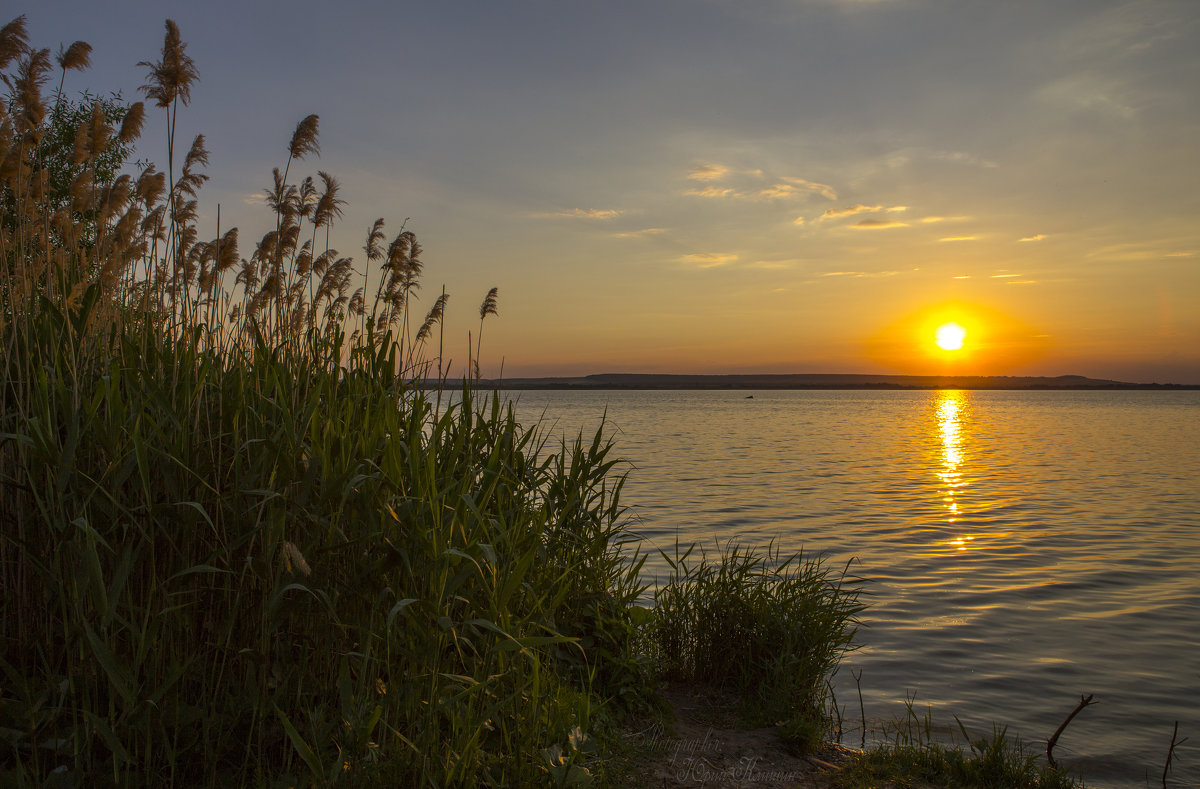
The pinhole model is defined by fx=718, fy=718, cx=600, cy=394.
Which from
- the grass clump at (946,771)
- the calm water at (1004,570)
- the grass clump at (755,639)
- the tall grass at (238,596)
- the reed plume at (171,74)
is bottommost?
the calm water at (1004,570)

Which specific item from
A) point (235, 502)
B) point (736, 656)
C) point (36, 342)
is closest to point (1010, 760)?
point (736, 656)

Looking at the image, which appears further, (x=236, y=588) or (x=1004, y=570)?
(x=1004, y=570)

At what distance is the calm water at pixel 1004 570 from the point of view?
6457 mm

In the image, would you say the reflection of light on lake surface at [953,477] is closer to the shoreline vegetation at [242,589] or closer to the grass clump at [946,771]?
the grass clump at [946,771]

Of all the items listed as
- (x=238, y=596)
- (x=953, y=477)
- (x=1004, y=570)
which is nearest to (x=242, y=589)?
(x=238, y=596)

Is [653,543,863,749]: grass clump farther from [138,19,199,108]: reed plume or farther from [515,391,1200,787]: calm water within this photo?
[138,19,199,108]: reed plume

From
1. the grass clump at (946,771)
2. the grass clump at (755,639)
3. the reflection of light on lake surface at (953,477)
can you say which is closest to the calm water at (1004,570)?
the reflection of light on lake surface at (953,477)

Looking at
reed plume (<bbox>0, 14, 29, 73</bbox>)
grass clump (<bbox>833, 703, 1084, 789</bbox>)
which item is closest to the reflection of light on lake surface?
grass clump (<bbox>833, 703, 1084, 789</bbox>)

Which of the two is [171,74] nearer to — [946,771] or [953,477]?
[946,771]

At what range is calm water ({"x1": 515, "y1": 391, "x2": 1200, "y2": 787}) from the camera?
6457 mm

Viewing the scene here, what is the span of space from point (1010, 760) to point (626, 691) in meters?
2.43

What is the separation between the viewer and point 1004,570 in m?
11.4

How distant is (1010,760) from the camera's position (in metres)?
4.48

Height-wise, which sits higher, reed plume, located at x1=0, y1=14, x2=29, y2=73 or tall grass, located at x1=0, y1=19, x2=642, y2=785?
reed plume, located at x1=0, y1=14, x2=29, y2=73
